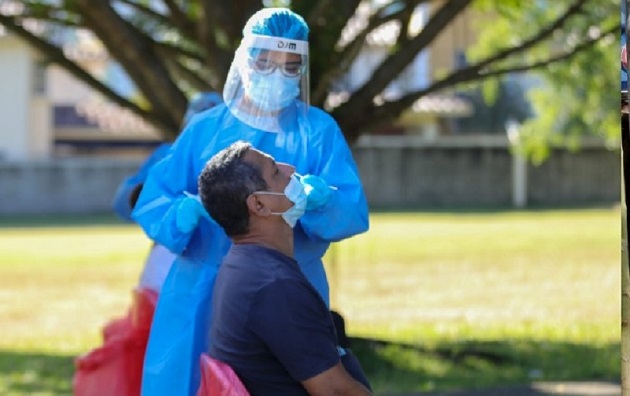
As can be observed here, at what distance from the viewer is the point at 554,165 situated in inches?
1415

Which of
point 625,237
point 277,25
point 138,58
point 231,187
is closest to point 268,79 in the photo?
point 277,25

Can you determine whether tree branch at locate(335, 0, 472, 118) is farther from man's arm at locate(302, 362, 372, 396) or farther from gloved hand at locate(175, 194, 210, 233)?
man's arm at locate(302, 362, 372, 396)

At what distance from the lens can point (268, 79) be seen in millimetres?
4203

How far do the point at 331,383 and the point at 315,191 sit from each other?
27.6 inches

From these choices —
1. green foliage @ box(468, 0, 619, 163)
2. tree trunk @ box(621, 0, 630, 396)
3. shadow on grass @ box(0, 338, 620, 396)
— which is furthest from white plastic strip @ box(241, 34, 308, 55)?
green foliage @ box(468, 0, 619, 163)

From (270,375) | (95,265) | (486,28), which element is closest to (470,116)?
(95,265)

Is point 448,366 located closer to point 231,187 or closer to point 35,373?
point 35,373

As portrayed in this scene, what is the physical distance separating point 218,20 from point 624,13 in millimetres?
5195

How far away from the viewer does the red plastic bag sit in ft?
18.9

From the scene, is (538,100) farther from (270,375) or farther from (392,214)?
(270,375)

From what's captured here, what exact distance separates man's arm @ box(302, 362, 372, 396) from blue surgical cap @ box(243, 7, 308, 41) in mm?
1312

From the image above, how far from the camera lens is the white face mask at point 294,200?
356cm

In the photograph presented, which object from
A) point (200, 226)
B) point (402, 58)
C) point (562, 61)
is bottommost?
point (200, 226)

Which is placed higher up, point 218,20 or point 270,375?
point 218,20
